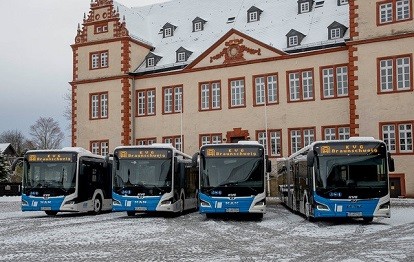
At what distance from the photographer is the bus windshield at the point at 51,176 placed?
23.0 m

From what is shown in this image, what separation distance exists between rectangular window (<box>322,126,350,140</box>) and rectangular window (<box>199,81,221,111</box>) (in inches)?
295

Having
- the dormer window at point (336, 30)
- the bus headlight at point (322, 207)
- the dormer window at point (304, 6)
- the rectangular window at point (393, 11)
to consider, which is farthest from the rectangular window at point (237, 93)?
the bus headlight at point (322, 207)

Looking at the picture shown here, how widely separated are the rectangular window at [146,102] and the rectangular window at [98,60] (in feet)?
11.2

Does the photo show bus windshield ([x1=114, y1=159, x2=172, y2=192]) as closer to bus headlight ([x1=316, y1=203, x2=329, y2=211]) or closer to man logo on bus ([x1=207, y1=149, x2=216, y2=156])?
man logo on bus ([x1=207, y1=149, x2=216, y2=156])

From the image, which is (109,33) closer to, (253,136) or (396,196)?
(253,136)

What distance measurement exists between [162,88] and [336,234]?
94.5ft

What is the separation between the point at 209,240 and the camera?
14266 millimetres

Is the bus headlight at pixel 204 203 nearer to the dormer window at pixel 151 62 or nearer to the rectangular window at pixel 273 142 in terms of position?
the rectangular window at pixel 273 142

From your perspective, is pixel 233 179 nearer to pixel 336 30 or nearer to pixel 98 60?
pixel 336 30

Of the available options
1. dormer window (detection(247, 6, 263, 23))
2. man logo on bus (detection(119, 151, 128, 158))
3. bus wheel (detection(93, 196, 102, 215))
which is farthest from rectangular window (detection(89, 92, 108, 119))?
man logo on bus (detection(119, 151, 128, 158))

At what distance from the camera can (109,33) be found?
44406 millimetres

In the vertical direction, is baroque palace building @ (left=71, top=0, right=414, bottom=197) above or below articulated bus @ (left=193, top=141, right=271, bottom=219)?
above

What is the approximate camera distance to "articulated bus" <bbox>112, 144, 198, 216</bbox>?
21.9 m

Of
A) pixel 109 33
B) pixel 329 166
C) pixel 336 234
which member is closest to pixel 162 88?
pixel 109 33
